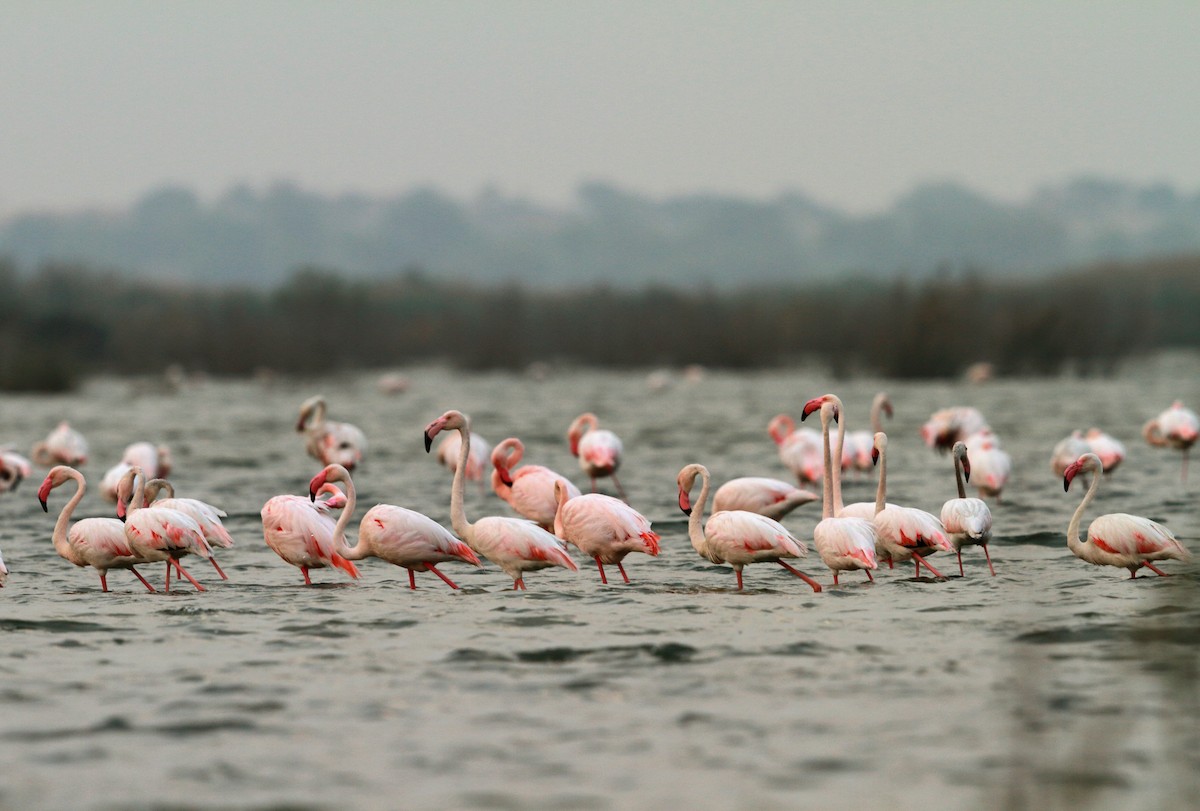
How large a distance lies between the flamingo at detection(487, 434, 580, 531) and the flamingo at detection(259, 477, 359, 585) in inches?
75.7

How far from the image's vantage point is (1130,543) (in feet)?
31.0

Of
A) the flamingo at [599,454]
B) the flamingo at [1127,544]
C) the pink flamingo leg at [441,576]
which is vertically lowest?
the pink flamingo leg at [441,576]

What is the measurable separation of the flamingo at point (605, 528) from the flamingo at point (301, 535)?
4.75 ft

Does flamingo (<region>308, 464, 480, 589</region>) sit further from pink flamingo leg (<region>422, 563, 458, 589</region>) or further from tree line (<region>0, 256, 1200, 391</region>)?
tree line (<region>0, 256, 1200, 391</region>)

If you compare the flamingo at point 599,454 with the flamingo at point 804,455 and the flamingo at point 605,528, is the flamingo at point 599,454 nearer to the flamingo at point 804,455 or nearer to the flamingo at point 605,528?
the flamingo at point 804,455

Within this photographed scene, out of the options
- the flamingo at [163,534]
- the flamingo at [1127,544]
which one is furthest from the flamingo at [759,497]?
the flamingo at [163,534]

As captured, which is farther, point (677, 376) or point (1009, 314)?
point (677, 376)

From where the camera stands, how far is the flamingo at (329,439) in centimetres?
1686

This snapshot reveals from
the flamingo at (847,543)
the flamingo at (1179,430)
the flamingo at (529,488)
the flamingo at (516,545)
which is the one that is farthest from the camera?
the flamingo at (1179,430)

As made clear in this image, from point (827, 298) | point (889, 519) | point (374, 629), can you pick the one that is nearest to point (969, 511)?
point (889, 519)

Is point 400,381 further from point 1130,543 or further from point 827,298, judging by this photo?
point 1130,543

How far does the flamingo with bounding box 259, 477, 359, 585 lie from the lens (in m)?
9.98

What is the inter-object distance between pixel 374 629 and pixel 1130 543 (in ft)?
15.1

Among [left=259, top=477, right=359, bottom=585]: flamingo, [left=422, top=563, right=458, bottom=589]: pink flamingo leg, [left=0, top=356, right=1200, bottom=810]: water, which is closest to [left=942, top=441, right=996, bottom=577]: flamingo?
[left=0, top=356, right=1200, bottom=810]: water
